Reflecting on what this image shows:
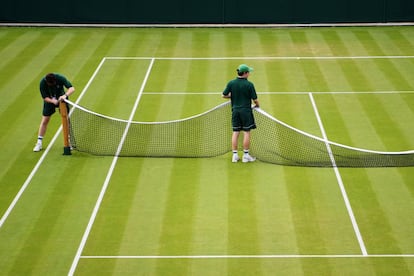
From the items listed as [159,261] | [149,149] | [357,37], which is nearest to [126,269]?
[159,261]

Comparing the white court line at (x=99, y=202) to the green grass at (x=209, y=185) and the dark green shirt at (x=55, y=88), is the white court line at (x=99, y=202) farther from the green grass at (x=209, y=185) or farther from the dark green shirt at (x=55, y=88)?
the dark green shirt at (x=55, y=88)

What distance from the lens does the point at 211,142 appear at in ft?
54.4

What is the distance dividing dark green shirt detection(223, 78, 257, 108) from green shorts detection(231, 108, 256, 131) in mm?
92

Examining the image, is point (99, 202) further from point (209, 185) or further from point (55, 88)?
point (55, 88)

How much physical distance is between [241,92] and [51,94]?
374 centimetres

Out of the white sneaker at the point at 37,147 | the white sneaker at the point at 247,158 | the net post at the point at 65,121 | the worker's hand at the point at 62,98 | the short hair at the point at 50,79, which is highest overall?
the short hair at the point at 50,79

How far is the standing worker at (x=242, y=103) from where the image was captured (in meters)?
15.5

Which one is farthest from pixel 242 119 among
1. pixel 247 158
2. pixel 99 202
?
pixel 99 202

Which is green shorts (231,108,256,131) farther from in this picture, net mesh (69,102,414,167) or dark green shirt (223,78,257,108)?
net mesh (69,102,414,167)

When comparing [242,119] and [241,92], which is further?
[242,119]

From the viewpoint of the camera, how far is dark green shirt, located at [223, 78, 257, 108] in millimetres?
15508

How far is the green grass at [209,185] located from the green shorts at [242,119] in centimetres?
75

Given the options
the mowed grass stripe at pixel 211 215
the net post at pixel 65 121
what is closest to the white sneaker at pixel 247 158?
the mowed grass stripe at pixel 211 215
